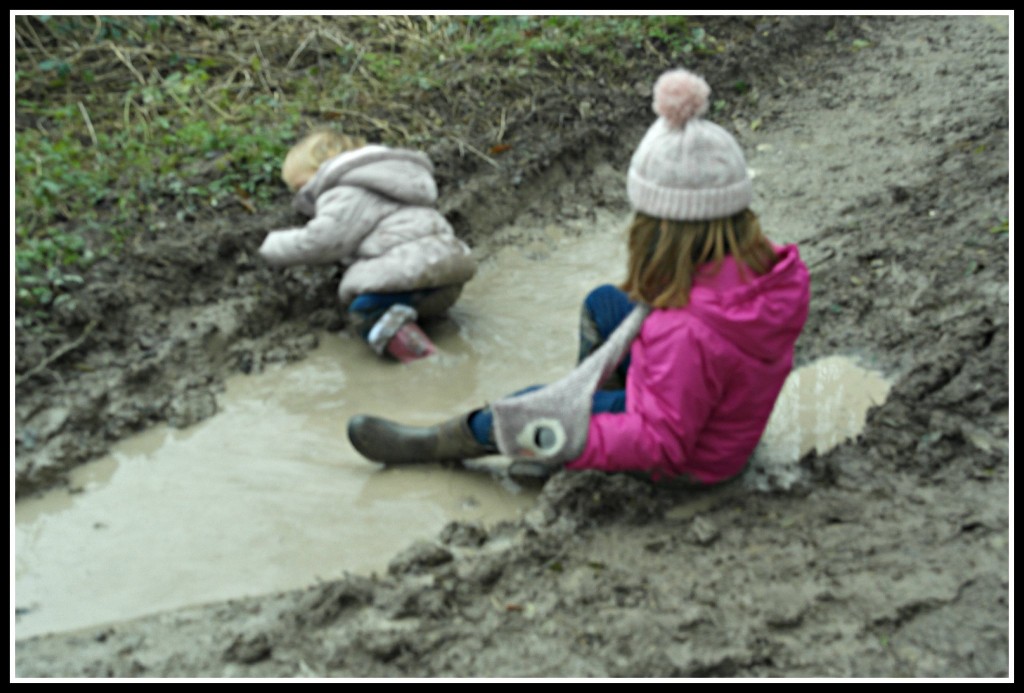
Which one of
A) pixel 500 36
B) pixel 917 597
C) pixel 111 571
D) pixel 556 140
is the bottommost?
pixel 111 571

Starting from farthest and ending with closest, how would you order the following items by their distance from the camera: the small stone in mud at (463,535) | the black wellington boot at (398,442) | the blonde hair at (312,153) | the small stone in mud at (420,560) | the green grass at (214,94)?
1. the green grass at (214,94)
2. the blonde hair at (312,153)
3. the black wellington boot at (398,442)
4. the small stone in mud at (463,535)
5. the small stone in mud at (420,560)

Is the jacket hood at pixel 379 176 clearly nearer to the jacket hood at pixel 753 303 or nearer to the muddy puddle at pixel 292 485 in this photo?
the muddy puddle at pixel 292 485

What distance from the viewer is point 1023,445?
11.5 ft

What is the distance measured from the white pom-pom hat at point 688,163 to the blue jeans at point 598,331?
49 centimetres

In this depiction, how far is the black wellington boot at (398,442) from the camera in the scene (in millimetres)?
3869

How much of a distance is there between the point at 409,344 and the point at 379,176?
74 centimetres

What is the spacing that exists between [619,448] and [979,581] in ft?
3.56

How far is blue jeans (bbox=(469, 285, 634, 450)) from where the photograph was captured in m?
3.68

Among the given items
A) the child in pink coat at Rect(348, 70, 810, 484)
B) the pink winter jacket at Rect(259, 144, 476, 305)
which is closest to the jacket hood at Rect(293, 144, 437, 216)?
the pink winter jacket at Rect(259, 144, 476, 305)

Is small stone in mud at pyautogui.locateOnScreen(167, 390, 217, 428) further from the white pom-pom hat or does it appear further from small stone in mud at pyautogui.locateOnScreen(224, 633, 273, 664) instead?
the white pom-pom hat

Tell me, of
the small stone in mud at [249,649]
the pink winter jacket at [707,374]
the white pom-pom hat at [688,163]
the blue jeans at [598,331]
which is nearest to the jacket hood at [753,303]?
the pink winter jacket at [707,374]

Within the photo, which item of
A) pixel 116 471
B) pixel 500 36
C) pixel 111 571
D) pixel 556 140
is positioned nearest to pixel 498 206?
pixel 556 140

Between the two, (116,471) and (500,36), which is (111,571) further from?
(500,36)

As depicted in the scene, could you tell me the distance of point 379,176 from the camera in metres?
4.79
